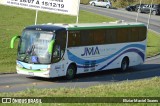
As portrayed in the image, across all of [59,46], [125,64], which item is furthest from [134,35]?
[59,46]

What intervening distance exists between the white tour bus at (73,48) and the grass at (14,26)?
139 inches

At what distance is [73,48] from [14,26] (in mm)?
24239

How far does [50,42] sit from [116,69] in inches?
348

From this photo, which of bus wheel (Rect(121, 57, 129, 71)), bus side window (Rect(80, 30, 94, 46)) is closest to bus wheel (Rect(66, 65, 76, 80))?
bus side window (Rect(80, 30, 94, 46))

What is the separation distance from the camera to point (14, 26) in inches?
1934

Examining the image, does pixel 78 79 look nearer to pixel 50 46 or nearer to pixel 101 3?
pixel 50 46

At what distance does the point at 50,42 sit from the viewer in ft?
79.7

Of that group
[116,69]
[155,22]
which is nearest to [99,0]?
[155,22]

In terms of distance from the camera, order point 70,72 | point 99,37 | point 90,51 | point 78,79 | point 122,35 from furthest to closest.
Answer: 1. point 122,35
2. point 99,37
3. point 90,51
4. point 78,79
5. point 70,72

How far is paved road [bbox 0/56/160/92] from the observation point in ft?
74.2

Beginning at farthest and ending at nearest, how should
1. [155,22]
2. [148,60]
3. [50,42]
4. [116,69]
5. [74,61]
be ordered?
[155,22]
[148,60]
[116,69]
[74,61]
[50,42]

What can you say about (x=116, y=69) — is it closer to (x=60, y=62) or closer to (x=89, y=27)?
(x=89, y=27)

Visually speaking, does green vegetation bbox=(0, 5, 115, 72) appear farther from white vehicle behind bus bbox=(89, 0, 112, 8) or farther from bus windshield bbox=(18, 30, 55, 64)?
white vehicle behind bus bbox=(89, 0, 112, 8)

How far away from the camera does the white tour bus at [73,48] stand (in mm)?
24453
